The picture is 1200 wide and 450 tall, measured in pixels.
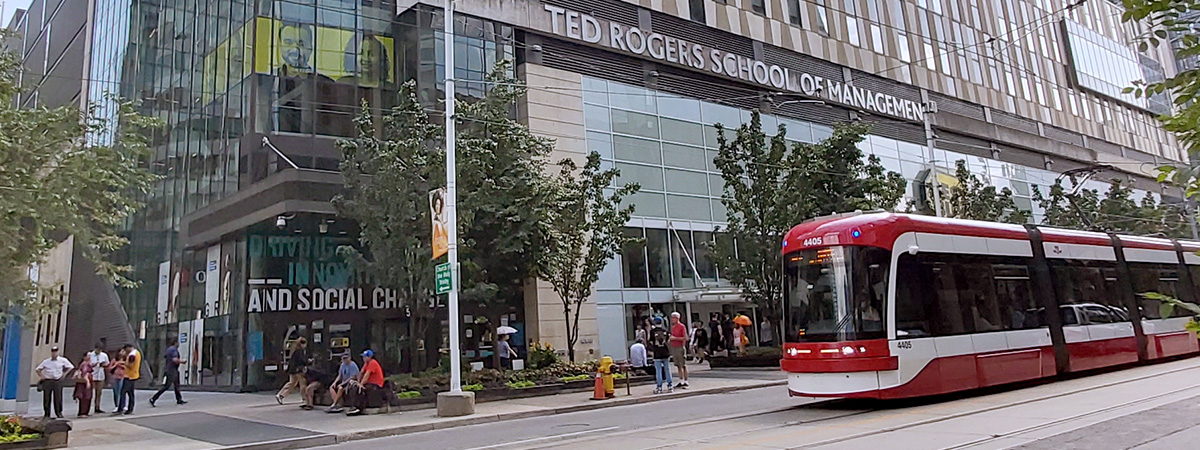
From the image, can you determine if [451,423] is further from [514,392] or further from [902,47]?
[902,47]

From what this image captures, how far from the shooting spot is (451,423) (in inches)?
604

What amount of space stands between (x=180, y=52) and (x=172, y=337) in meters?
11.4

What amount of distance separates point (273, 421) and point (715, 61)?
24722 mm

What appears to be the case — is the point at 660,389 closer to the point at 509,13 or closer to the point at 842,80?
the point at 509,13

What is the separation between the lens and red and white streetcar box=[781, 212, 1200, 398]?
41.9ft

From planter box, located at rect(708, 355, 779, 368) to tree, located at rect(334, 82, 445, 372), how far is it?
10718 mm

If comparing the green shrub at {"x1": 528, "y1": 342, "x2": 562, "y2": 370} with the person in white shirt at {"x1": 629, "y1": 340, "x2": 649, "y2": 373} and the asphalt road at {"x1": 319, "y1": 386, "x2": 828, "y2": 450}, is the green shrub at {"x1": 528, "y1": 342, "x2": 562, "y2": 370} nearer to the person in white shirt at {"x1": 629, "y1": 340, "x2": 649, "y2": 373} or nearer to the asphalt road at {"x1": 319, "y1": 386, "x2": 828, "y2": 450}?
the person in white shirt at {"x1": 629, "y1": 340, "x2": 649, "y2": 373}

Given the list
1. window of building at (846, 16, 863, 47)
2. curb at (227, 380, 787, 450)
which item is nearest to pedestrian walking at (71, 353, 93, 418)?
curb at (227, 380, 787, 450)

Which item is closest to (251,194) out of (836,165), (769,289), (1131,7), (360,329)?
(360,329)

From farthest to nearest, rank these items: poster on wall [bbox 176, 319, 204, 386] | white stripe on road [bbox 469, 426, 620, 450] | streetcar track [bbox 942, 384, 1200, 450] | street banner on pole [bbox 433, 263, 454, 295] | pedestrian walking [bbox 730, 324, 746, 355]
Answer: pedestrian walking [bbox 730, 324, 746, 355] → poster on wall [bbox 176, 319, 204, 386] → street banner on pole [bbox 433, 263, 454, 295] → white stripe on road [bbox 469, 426, 620, 450] → streetcar track [bbox 942, 384, 1200, 450]

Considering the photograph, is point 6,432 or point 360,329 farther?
point 360,329

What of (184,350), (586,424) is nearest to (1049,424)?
(586,424)

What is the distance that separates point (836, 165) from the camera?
26109mm

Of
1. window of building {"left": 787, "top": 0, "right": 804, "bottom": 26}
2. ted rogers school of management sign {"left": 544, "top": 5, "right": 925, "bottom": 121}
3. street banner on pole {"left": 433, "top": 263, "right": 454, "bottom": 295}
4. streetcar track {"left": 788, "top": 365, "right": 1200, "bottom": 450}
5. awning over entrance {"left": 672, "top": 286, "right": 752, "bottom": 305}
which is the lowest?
streetcar track {"left": 788, "top": 365, "right": 1200, "bottom": 450}
